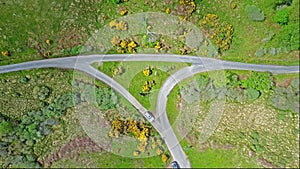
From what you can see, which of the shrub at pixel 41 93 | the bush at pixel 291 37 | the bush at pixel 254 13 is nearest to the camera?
the bush at pixel 291 37

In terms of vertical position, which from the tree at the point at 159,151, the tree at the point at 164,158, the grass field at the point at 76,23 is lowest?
the tree at the point at 164,158

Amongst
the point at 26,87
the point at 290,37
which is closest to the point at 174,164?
the point at 26,87

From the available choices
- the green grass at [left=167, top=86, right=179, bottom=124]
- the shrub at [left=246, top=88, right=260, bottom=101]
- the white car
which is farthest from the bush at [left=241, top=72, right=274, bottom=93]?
the white car

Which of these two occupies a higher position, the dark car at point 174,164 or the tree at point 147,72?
the tree at point 147,72

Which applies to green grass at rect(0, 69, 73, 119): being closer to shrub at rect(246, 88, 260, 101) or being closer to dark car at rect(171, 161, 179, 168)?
dark car at rect(171, 161, 179, 168)

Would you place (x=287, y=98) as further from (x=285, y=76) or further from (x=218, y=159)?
(x=218, y=159)

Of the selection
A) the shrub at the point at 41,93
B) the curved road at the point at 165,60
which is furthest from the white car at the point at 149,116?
the shrub at the point at 41,93

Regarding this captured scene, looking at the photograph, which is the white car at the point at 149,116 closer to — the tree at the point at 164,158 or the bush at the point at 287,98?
the tree at the point at 164,158
